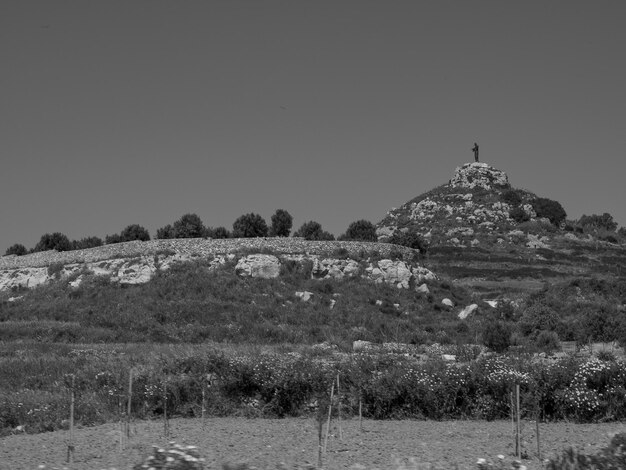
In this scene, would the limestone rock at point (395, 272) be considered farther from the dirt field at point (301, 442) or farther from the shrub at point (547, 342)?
the dirt field at point (301, 442)

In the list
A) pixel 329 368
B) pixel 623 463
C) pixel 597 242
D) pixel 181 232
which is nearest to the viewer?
pixel 623 463

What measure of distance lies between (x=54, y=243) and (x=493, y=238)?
46.5 meters

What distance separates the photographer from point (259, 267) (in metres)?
49.1

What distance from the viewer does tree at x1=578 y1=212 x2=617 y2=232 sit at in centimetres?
11119

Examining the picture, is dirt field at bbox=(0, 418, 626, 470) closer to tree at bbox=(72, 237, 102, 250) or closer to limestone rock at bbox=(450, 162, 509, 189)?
tree at bbox=(72, 237, 102, 250)

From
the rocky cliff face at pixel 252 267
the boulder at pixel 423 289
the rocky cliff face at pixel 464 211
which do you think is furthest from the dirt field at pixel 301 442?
the rocky cliff face at pixel 464 211

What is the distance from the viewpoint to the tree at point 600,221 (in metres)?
111

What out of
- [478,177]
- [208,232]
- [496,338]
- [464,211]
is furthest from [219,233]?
[478,177]

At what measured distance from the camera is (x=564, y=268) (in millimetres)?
72375

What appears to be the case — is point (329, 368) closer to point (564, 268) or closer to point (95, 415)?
point (95, 415)

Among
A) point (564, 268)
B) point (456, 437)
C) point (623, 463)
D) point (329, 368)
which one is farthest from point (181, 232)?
point (623, 463)

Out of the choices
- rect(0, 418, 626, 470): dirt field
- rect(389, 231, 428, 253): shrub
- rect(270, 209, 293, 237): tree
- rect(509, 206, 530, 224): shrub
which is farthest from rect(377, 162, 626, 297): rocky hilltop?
rect(0, 418, 626, 470): dirt field

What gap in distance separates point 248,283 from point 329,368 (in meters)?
28.7

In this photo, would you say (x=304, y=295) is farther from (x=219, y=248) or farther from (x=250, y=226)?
(x=250, y=226)
